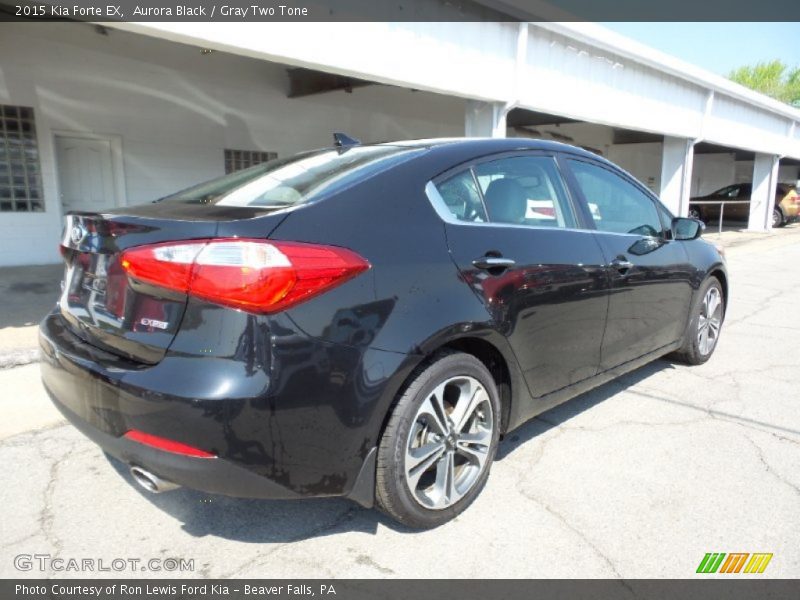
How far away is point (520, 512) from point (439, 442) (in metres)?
0.56

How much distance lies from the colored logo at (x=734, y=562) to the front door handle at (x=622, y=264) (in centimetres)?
157

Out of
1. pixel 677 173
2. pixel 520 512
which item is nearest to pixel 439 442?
pixel 520 512

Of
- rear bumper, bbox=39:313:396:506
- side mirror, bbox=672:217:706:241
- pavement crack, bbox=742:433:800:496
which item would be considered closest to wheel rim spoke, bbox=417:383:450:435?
rear bumper, bbox=39:313:396:506

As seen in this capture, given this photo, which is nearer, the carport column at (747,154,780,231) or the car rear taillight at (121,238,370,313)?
the car rear taillight at (121,238,370,313)

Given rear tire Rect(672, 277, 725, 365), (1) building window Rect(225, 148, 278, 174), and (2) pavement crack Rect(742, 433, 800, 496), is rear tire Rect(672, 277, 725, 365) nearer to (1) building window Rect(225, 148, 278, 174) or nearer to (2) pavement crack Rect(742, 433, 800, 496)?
(2) pavement crack Rect(742, 433, 800, 496)

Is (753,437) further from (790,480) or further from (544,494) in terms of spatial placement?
(544,494)

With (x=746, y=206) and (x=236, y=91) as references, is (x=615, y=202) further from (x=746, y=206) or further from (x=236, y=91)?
(x=746, y=206)

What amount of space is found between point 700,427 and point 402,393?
89.8 inches

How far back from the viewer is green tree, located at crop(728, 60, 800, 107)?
158ft

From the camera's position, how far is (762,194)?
2044 cm

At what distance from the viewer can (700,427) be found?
11.4ft

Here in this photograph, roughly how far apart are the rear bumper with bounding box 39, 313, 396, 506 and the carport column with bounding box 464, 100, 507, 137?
7611 mm

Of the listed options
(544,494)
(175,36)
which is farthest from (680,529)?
(175,36)

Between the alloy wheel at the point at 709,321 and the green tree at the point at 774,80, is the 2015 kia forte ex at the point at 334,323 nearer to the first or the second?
the alloy wheel at the point at 709,321
